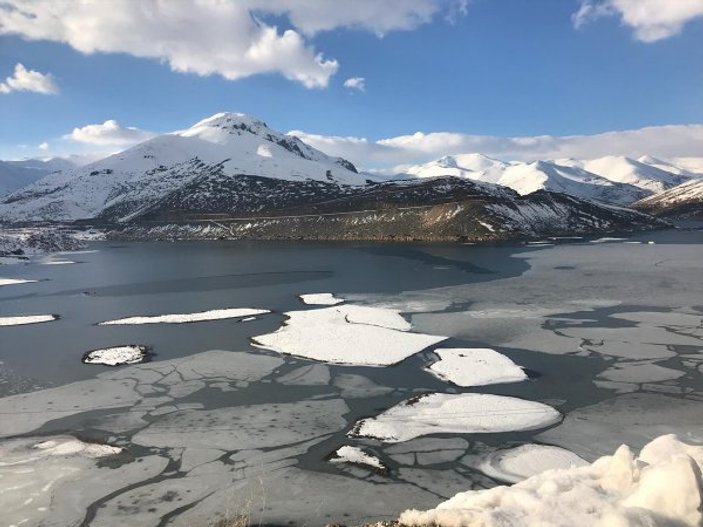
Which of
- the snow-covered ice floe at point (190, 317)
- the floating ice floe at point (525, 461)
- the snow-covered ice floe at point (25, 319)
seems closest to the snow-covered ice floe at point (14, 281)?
the snow-covered ice floe at point (25, 319)

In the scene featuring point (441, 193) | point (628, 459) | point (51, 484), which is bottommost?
point (51, 484)

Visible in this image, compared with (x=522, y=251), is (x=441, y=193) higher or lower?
higher

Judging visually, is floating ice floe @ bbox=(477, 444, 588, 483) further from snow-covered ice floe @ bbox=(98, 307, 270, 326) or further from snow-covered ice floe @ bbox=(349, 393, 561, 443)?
snow-covered ice floe @ bbox=(98, 307, 270, 326)

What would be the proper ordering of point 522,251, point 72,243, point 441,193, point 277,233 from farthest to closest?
1. point 441,193
2. point 277,233
3. point 72,243
4. point 522,251

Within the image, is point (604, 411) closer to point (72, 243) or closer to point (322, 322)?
point (322, 322)

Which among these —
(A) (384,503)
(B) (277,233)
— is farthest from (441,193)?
(A) (384,503)

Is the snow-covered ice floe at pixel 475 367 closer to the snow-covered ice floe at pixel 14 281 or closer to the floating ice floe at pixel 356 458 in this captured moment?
the floating ice floe at pixel 356 458

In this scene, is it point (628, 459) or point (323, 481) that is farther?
point (323, 481)
